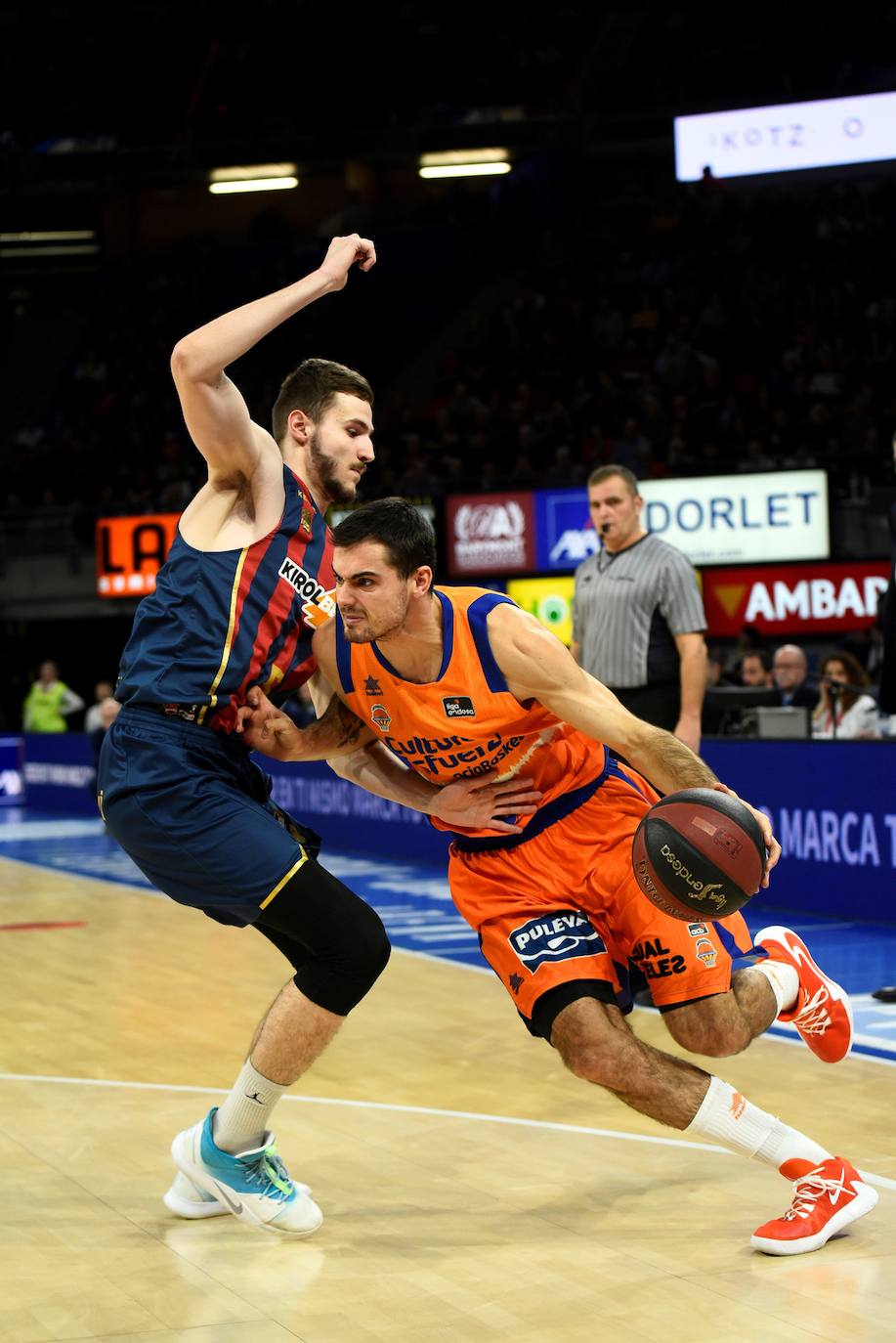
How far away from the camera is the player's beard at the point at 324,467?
412 centimetres

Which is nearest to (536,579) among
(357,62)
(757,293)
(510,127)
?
(757,293)

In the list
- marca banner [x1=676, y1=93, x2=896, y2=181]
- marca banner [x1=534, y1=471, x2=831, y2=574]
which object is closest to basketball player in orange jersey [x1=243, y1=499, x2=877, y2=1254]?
marca banner [x1=534, y1=471, x2=831, y2=574]

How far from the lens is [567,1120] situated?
482 cm

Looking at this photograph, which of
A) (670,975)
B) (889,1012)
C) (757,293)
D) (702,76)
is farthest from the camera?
(702,76)

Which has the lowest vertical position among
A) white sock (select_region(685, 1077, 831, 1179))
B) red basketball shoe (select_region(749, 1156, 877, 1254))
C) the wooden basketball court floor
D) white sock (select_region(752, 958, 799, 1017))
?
the wooden basketball court floor

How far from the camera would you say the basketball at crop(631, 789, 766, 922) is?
11.5 feet

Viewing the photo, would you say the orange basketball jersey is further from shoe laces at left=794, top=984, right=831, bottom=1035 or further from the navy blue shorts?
shoe laces at left=794, top=984, right=831, bottom=1035

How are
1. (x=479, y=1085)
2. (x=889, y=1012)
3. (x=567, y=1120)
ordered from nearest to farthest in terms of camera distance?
(x=567, y=1120) < (x=479, y=1085) < (x=889, y=1012)

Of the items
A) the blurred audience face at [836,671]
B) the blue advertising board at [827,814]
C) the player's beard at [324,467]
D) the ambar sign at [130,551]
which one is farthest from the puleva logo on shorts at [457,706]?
the ambar sign at [130,551]

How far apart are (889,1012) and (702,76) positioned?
18416 millimetres

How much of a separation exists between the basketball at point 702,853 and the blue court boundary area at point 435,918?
2236 mm

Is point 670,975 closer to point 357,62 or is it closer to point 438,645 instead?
point 438,645

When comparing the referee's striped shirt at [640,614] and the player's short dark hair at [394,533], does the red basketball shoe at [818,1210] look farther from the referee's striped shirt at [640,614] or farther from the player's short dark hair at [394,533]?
the referee's striped shirt at [640,614]

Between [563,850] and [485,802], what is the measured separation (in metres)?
0.23
